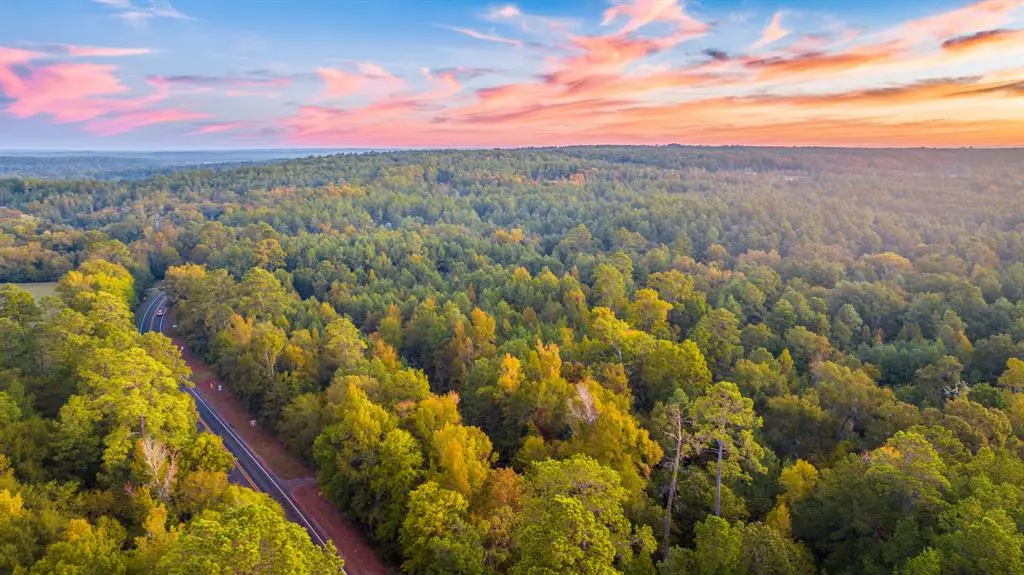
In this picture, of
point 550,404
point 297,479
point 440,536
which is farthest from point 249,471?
point 550,404

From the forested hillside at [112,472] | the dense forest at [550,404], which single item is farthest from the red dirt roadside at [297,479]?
the forested hillside at [112,472]

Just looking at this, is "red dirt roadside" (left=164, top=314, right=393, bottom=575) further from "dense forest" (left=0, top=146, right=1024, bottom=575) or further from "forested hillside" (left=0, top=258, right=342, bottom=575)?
"forested hillside" (left=0, top=258, right=342, bottom=575)

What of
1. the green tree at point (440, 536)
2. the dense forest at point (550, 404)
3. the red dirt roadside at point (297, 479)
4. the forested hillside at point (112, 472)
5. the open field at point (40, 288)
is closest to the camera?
the forested hillside at point (112, 472)

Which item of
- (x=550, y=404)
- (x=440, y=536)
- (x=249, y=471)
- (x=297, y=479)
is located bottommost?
(x=297, y=479)

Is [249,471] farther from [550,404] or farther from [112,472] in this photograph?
[550,404]

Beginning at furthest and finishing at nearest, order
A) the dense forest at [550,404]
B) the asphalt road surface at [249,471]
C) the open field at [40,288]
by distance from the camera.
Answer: the open field at [40,288], the asphalt road surface at [249,471], the dense forest at [550,404]

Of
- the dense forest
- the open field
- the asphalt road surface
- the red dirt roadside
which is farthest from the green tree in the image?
the open field

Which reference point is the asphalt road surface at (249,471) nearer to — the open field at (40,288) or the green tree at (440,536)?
the green tree at (440,536)
